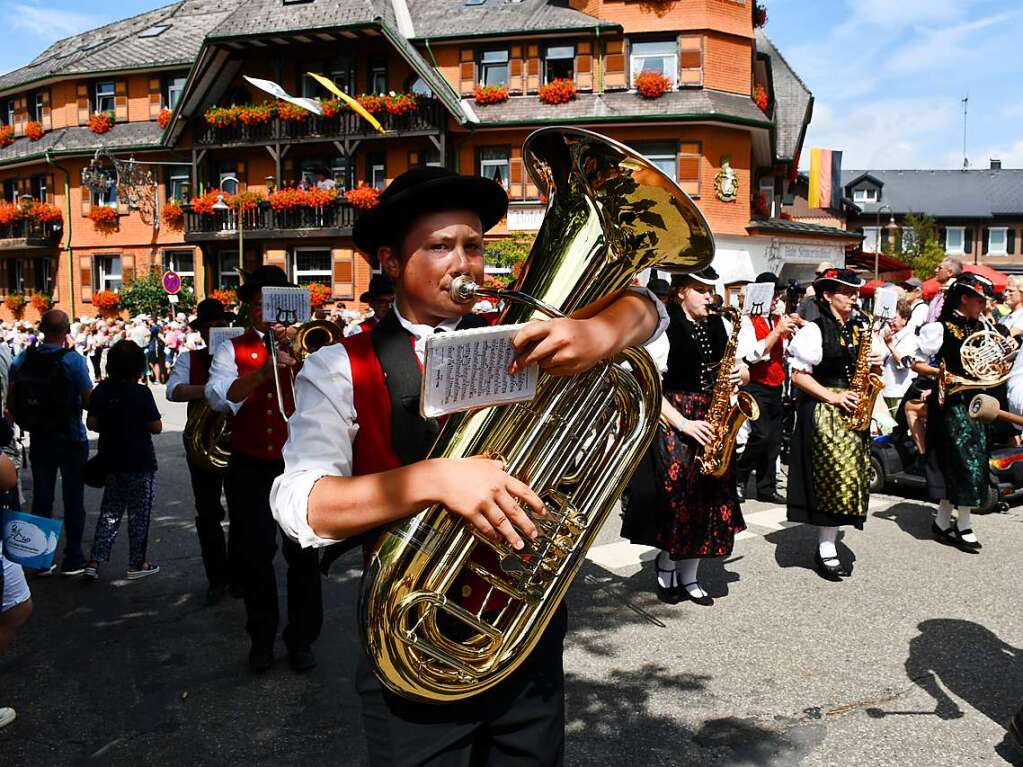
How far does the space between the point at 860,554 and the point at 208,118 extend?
28.5 metres

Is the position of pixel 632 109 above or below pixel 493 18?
below

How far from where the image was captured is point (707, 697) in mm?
4023

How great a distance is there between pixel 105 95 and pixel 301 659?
34.0 m

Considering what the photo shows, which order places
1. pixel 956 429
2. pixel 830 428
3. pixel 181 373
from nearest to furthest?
pixel 181 373
pixel 830 428
pixel 956 429

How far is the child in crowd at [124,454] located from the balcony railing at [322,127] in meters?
22.2

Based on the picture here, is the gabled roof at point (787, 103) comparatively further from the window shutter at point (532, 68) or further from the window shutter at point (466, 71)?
the window shutter at point (466, 71)

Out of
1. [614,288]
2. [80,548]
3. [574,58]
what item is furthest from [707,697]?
[574,58]

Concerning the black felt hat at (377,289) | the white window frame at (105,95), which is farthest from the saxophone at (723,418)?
the white window frame at (105,95)

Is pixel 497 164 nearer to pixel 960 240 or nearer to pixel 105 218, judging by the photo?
pixel 105 218

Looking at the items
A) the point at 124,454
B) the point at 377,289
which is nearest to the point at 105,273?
the point at 377,289

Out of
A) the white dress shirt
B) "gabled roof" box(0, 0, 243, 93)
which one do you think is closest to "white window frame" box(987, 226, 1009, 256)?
"gabled roof" box(0, 0, 243, 93)

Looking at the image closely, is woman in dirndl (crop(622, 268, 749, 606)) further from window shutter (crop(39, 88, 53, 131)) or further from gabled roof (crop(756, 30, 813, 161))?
window shutter (crop(39, 88, 53, 131))

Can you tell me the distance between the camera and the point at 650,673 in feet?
14.1

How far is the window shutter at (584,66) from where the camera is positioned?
25.8 metres
